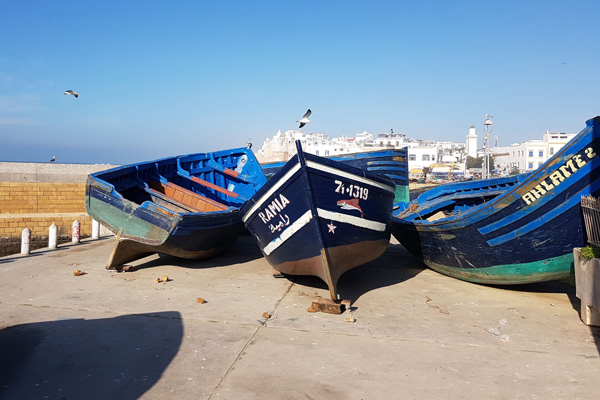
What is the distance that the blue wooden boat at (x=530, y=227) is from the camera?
17.3 ft

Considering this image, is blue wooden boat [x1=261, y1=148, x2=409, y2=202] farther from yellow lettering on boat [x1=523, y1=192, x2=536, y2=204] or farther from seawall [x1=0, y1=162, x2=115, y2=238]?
yellow lettering on boat [x1=523, y1=192, x2=536, y2=204]

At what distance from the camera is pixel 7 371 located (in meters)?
3.80

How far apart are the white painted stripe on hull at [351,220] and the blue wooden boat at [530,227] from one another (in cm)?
108

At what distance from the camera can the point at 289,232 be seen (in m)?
6.00

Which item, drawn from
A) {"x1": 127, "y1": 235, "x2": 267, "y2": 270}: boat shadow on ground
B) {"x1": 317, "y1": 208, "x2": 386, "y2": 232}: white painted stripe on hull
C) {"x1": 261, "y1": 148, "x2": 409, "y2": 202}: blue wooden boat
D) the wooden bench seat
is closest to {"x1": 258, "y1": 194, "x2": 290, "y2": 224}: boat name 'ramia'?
{"x1": 317, "y1": 208, "x2": 386, "y2": 232}: white painted stripe on hull

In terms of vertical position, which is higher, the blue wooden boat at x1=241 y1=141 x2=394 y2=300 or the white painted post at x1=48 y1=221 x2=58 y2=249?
the blue wooden boat at x1=241 y1=141 x2=394 y2=300

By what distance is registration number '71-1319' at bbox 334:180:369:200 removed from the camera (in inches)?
228

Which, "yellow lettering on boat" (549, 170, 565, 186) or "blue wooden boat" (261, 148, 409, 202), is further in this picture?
"blue wooden boat" (261, 148, 409, 202)

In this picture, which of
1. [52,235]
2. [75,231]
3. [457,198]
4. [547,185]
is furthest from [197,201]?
[547,185]

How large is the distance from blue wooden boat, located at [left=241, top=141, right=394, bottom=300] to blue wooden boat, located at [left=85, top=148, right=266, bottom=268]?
1.39 meters

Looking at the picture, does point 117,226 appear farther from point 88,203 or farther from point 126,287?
point 126,287

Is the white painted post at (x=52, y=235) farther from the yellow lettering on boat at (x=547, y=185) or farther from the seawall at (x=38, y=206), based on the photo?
the yellow lettering on boat at (x=547, y=185)

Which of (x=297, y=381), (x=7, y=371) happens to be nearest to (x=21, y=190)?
(x=7, y=371)

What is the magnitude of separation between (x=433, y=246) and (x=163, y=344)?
4585 millimetres
